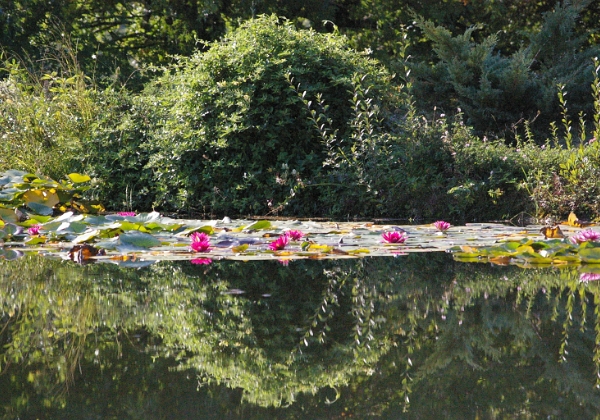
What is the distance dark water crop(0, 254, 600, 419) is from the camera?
178 centimetres

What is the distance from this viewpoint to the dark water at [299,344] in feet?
5.84

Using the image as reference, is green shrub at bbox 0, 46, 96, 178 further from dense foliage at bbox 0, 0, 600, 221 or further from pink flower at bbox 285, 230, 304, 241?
pink flower at bbox 285, 230, 304, 241

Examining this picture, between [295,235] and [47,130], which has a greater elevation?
[47,130]

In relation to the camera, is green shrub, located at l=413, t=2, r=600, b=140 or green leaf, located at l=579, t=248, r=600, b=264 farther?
green shrub, located at l=413, t=2, r=600, b=140

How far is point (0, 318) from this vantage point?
2.76m

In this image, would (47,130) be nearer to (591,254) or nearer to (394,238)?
(394,238)

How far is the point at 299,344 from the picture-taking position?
238 cm

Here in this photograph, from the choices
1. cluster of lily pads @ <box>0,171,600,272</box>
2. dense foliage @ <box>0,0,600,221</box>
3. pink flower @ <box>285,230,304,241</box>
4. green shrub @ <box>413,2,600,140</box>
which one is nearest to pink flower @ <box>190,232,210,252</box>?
→ cluster of lily pads @ <box>0,171,600,272</box>

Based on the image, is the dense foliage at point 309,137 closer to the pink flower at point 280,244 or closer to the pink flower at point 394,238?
the pink flower at point 394,238

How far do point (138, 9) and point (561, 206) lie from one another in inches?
466

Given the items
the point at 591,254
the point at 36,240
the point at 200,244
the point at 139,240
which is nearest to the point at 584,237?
the point at 591,254

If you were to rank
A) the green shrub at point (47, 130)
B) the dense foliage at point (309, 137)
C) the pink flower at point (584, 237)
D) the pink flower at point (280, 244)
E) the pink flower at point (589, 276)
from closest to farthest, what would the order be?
the pink flower at point (589, 276) < the pink flower at point (584, 237) < the pink flower at point (280, 244) < the dense foliage at point (309, 137) < the green shrub at point (47, 130)

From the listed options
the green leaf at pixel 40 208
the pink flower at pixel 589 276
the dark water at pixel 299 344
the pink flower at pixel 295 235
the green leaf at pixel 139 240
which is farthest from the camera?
the green leaf at pixel 40 208

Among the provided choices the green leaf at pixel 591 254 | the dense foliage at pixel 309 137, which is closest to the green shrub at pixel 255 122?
the dense foliage at pixel 309 137
